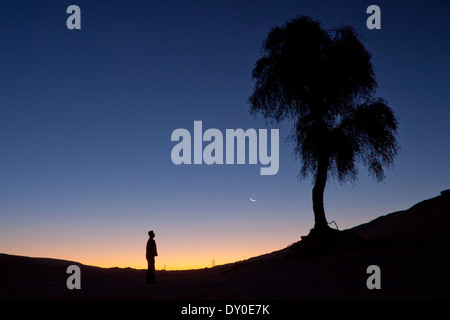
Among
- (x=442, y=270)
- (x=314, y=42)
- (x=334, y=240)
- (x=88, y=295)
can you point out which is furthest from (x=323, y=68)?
(x=88, y=295)

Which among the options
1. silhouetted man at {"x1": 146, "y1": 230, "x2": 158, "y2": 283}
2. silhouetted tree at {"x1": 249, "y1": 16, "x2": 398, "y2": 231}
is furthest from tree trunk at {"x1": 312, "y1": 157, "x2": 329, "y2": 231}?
silhouetted man at {"x1": 146, "y1": 230, "x2": 158, "y2": 283}

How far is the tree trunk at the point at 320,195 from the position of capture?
71.8ft

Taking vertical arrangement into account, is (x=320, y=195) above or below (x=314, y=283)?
above

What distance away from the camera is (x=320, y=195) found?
Answer: 2203cm

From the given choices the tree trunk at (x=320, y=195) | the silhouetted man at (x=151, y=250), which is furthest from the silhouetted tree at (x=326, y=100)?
the silhouetted man at (x=151, y=250)

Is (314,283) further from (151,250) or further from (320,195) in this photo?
(320,195)

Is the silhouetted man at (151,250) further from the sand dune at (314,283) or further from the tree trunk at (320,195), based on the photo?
the tree trunk at (320,195)

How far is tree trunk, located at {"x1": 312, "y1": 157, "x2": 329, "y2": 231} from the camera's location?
21.9m

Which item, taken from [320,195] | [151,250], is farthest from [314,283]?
[320,195]

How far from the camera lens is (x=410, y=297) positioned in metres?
11.3

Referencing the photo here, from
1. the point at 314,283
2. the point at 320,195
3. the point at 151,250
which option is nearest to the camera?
the point at 314,283
